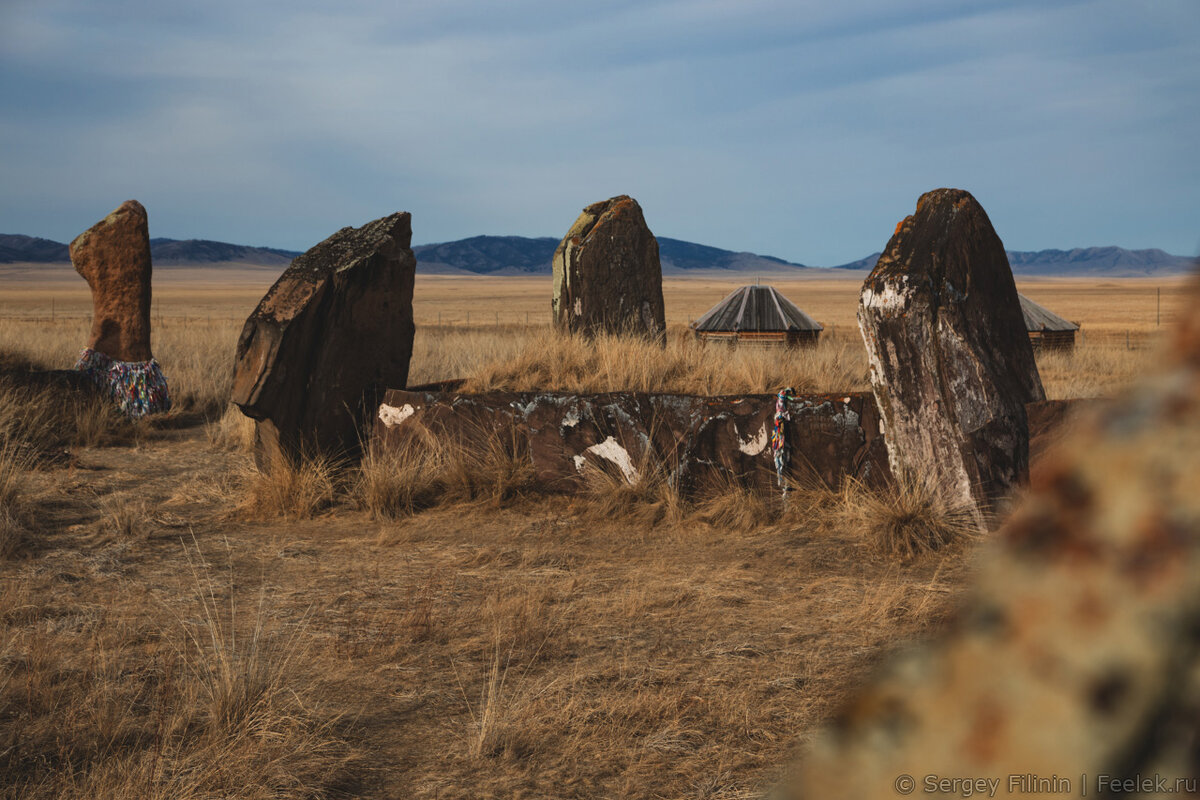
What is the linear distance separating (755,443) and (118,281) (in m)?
8.20

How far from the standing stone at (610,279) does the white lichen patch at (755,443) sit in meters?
5.07

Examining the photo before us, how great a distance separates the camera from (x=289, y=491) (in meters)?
6.88

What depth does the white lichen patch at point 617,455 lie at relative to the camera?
22.1 ft

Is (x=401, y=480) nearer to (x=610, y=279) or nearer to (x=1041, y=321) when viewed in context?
(x=610, y=279)

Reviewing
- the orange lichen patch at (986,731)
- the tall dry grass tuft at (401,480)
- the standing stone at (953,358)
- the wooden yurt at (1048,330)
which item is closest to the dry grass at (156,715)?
the tall dry grass tuft at (401,480)

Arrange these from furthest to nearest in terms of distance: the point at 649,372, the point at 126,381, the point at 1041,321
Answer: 1. the point at 1041,321
2. the point at 126,381
3. the point at 649,372

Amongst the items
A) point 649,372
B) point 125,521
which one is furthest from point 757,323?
point 125,521

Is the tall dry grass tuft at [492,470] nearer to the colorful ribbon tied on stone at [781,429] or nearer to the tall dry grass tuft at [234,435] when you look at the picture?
the colorful ribbon tied on stone at [781,429]

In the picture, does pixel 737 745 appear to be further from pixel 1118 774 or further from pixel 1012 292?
pixel 1012 292

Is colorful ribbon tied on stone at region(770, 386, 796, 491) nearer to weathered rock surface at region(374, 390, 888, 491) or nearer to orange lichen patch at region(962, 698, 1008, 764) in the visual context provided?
weathered rock surface at region(374, 390, 888, 491)

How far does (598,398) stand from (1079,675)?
6.50 meters

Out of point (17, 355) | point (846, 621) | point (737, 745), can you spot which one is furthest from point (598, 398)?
point (17, 355)

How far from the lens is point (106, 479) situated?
8055 millimetres

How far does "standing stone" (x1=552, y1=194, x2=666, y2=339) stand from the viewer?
11.6 m
